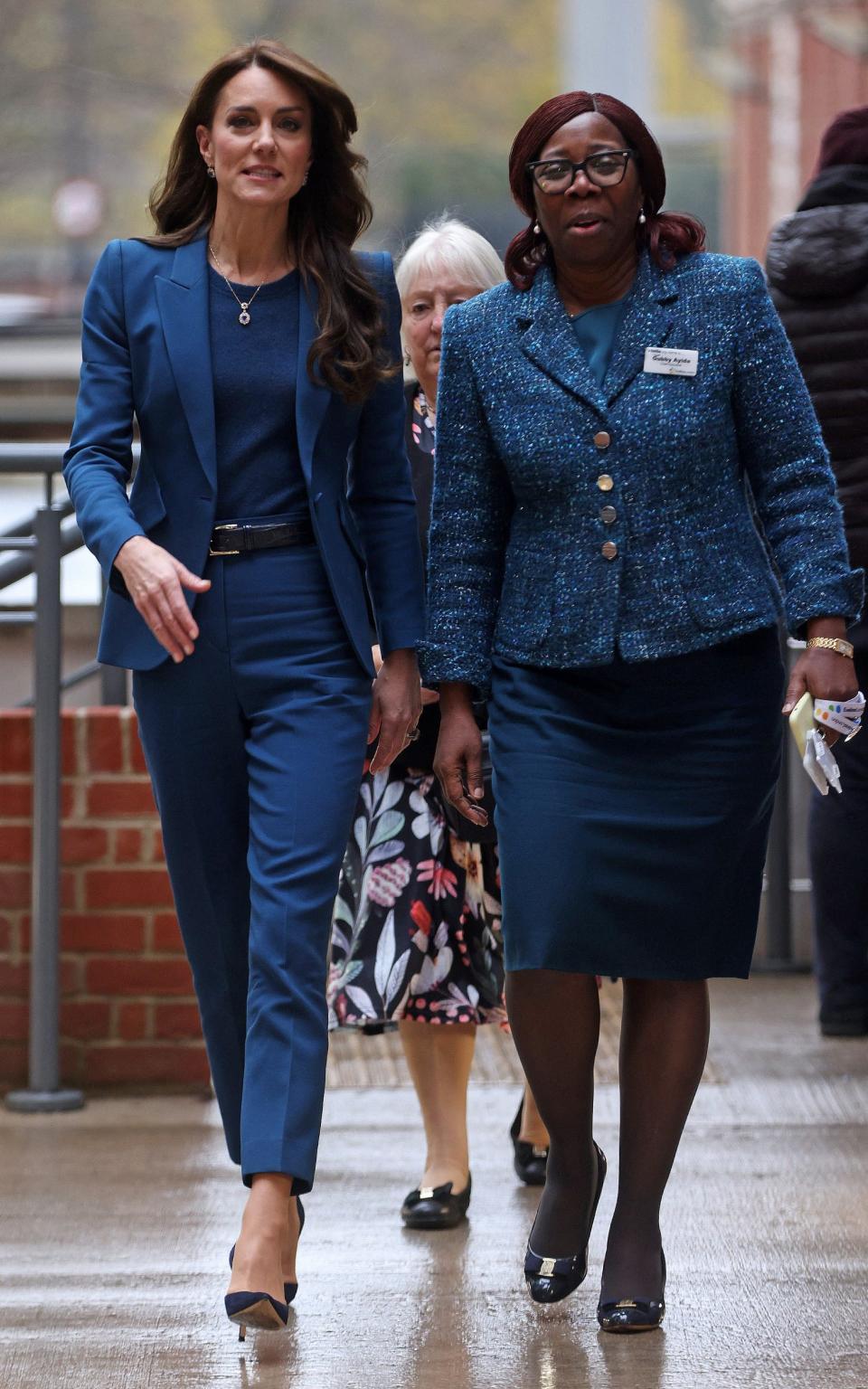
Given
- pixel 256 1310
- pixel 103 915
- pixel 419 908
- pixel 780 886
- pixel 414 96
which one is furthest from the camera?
pixel 414 96

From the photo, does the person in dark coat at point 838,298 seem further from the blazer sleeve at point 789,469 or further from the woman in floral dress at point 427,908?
the blazer sleeve at point 789,469

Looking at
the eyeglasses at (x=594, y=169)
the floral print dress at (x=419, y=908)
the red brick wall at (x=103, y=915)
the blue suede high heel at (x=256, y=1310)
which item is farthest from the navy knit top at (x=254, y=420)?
the red brick wall at (x=103, y=915)

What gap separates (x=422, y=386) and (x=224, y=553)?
3.70 ft

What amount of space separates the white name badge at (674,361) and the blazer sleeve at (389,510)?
467 mm

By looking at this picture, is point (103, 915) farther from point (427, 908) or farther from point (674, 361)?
point (674, 361)

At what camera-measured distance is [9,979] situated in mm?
5234

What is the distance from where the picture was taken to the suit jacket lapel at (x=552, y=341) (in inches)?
136

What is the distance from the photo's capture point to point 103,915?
5242 millimetres

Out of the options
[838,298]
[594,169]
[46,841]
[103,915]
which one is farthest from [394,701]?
[838,298]

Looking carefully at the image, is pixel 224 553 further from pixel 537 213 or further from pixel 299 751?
pixel 537 213

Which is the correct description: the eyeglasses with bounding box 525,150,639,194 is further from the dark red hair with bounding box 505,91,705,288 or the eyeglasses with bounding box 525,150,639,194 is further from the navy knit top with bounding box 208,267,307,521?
the navy knit top with bounding box 208,267,307,521

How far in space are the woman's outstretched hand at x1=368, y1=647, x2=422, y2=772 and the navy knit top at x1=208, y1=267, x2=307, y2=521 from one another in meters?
0.35

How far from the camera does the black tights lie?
348 cm

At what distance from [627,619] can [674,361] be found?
0.41 m
